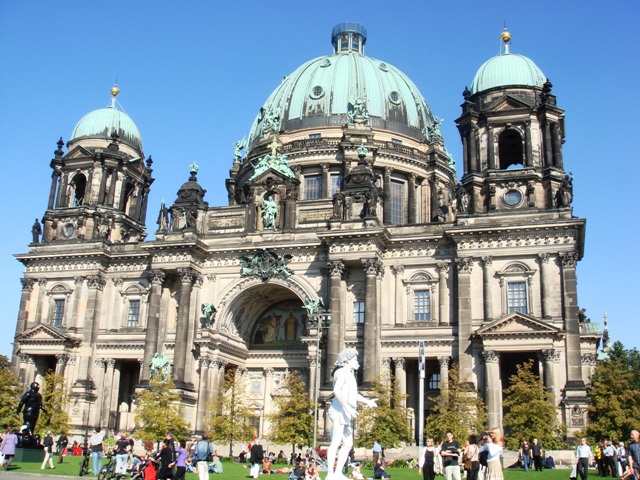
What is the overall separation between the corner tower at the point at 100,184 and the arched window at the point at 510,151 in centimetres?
Result: 3124

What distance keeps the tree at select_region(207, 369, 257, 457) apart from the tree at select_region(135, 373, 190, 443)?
2068 mm

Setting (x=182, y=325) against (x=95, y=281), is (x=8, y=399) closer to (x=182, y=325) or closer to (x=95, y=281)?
(x=95, y=281)

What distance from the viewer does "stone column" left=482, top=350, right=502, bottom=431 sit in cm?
4531

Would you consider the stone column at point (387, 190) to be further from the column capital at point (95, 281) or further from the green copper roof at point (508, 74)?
the column capital at point (95, 281)

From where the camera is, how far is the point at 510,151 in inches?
2203

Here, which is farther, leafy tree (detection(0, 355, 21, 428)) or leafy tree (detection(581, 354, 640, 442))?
leafy tree (detection(0, 355, 21, 428))

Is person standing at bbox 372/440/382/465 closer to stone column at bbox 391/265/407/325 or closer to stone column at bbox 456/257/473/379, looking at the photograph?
stone column at bbox 456/257/473/379

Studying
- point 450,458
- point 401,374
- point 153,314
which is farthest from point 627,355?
point 450,458

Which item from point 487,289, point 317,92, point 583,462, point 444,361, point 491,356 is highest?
point 317,92

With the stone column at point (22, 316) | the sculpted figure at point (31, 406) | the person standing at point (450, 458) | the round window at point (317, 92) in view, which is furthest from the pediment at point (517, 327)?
the stone column at point (22, 316)

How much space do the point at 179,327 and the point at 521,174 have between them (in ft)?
87.0

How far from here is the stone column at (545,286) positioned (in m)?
47.1

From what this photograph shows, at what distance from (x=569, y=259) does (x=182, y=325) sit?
27.2 meters

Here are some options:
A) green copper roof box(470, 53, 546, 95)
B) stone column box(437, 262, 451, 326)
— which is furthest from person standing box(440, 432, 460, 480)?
green copper roof box(470, 53, 546, 95)
